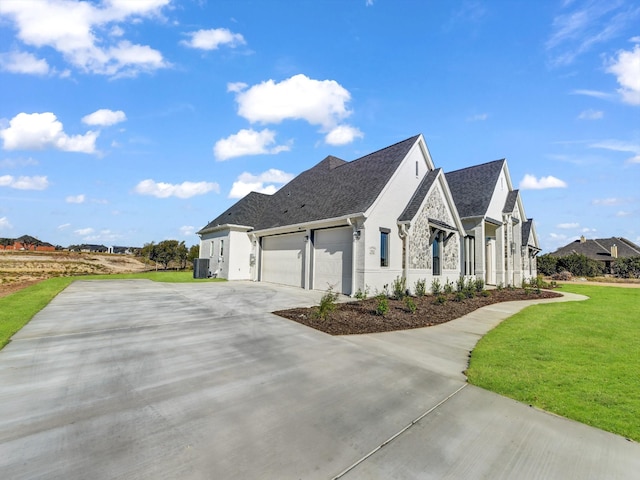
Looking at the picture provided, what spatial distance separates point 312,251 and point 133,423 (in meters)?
13.5

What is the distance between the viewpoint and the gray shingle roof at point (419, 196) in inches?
587

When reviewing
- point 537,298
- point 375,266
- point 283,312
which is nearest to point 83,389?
point 283,312

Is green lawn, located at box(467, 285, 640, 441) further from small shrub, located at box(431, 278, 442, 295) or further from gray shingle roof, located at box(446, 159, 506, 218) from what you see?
gray shingle roof, located at box(446, 159, 506, 218)

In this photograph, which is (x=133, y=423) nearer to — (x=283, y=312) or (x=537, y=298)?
(x=283, y=312)

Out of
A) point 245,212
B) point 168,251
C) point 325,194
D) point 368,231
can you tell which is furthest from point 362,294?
point 168,251

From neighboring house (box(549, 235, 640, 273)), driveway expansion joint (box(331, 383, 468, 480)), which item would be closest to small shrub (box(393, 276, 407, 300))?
driveway expansion joint (box(331, 383, 468, 480))

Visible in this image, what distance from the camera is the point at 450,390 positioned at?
14.3 feet

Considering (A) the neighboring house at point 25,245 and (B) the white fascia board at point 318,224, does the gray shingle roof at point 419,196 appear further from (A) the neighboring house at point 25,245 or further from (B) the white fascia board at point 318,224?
(A) the neighboring house at point 25,245

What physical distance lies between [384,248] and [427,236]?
3.34 metres

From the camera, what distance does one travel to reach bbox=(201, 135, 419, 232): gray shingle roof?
49.4 feet

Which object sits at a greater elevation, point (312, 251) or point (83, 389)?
point (312, 251)

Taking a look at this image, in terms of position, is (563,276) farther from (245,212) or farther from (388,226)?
(245,212)

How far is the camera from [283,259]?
762 inches

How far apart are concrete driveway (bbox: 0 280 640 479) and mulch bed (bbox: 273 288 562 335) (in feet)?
5.12
